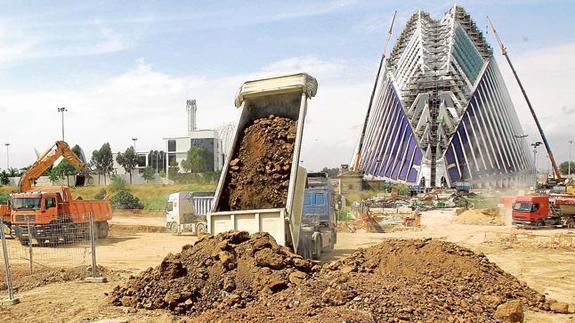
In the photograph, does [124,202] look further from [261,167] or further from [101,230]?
[261,167]

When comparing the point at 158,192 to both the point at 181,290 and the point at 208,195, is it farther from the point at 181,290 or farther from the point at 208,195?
the point at 181,290

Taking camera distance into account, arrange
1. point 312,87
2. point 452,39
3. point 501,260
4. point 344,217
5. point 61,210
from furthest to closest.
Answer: point 452,39, point 344,217, point 61,210, point 501,260, point 312,87

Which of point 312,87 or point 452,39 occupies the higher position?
point 452,39

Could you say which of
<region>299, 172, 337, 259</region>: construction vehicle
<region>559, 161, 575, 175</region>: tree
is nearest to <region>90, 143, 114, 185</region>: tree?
<region>299, 172, 337, 259</region>: construction vehicle

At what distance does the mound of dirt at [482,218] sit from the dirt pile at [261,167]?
26.0m

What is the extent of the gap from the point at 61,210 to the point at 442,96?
72.0 meters

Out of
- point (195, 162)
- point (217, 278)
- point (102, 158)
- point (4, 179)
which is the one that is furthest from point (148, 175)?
point (217, 278)

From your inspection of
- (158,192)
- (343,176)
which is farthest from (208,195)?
(343,176)

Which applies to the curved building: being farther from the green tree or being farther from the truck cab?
the green tree

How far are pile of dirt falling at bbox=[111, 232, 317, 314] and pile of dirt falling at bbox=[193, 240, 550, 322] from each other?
0.55 metres

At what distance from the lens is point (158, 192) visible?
5956 centimetres

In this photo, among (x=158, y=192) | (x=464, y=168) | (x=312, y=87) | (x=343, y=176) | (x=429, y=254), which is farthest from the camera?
(x=464, y=168)

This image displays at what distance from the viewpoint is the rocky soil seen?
25.9 feet

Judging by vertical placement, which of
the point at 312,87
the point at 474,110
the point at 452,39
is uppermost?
the point at 452,39
